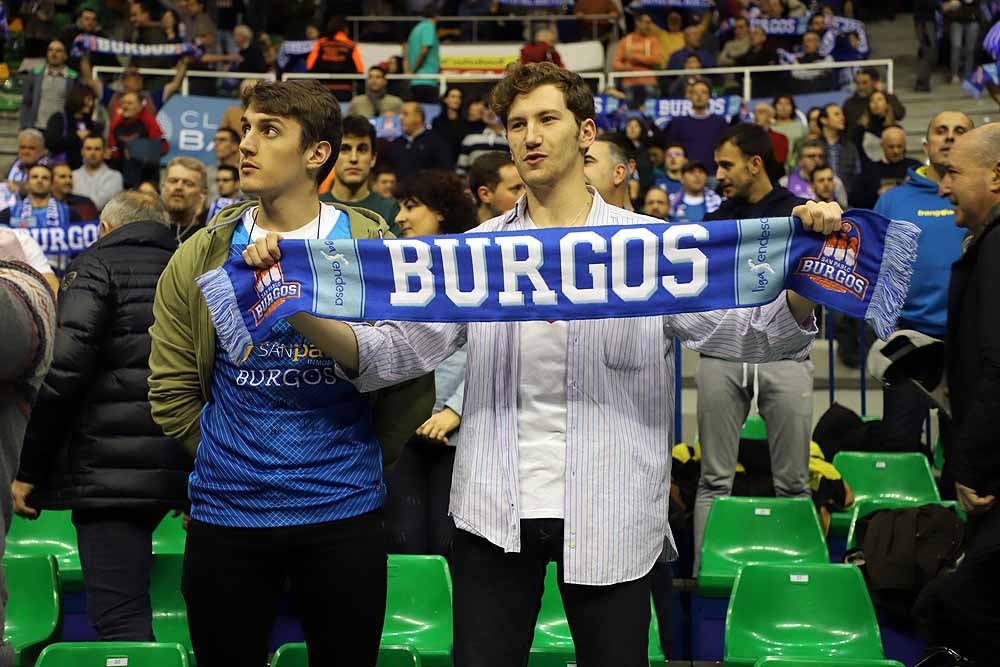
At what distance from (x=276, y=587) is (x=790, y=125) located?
10.4 m

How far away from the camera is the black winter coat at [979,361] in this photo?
10.6 feet

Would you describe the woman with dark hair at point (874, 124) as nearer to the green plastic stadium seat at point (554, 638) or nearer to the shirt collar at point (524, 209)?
the green plastic stadium seat at point (554, 638)

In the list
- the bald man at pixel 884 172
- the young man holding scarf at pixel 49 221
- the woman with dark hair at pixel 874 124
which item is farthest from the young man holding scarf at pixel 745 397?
the woman with dark hair at pixel 874 124

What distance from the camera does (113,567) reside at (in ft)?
12.4

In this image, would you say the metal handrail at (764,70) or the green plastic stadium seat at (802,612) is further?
the metal handrail at (764,70)

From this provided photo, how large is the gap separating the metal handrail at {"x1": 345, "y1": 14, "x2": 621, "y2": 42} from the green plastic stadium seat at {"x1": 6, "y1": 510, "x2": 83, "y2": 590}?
12.5 m

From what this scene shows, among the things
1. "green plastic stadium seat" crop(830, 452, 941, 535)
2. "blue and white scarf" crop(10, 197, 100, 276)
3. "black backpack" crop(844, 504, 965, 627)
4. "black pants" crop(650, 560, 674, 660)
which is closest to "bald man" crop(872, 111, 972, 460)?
"green plastic stadium seat" crop(830, 452, 941, 535)

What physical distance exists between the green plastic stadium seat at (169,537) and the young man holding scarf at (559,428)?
2.76 meters

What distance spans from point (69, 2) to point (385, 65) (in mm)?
5949

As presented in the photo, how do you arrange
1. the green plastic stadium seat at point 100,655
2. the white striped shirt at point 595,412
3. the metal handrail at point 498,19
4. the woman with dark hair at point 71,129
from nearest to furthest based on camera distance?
the white striped shirt at point 595,412, the green plastic stadium seat at point 100,655, the woman with dark hair at point 71,129, the metal handrail at point 498,19

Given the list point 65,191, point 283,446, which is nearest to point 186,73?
point 65,191

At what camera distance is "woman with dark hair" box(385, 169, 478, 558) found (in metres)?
4.46

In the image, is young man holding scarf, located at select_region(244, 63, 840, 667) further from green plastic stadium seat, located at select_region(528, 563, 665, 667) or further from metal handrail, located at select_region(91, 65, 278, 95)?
metal handrail, located at select_region(91, 65, 278, 95)

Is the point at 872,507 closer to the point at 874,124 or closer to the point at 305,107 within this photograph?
the point at 305,107
